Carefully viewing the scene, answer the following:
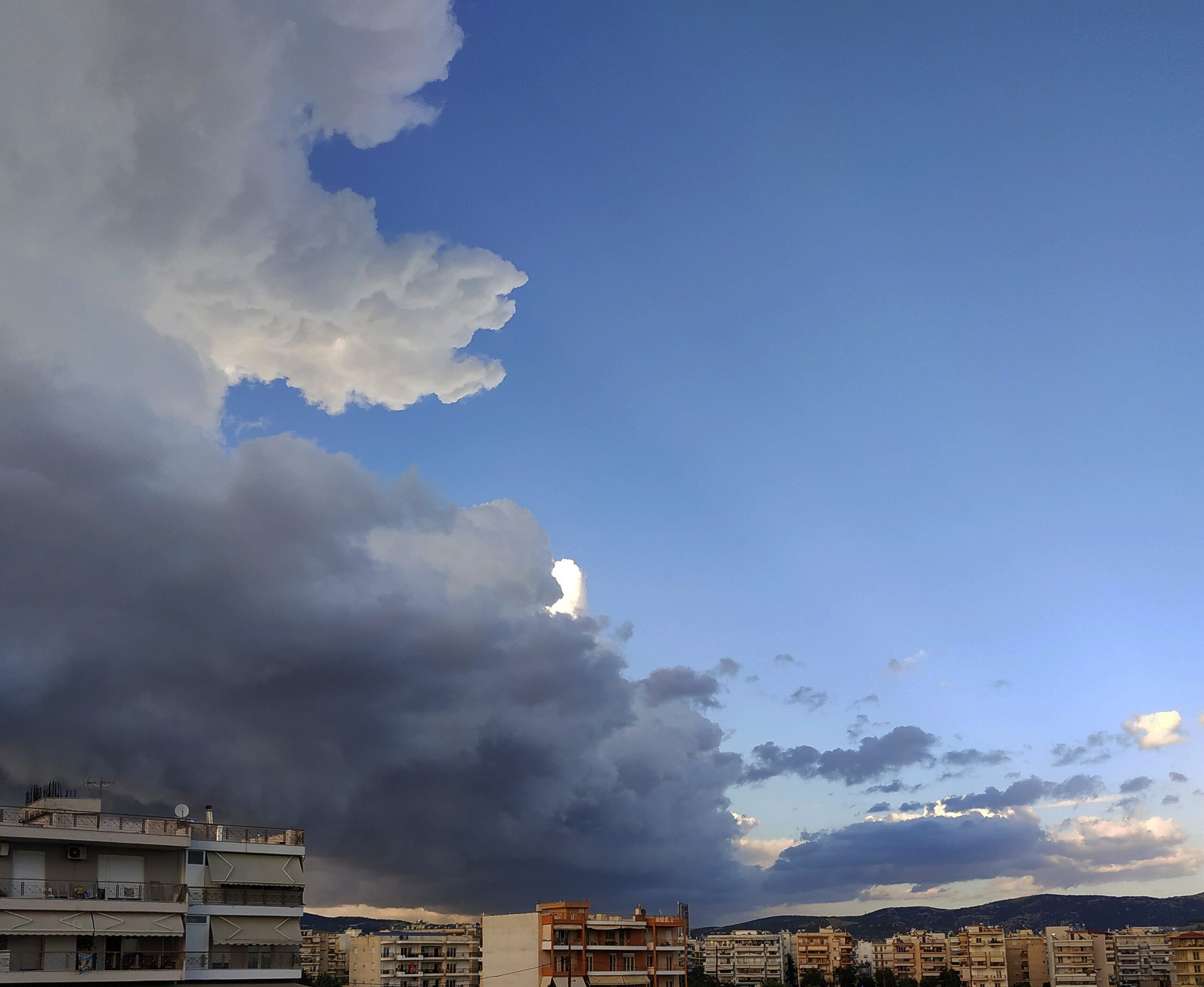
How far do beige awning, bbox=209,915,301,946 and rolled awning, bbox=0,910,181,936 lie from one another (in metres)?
2.32

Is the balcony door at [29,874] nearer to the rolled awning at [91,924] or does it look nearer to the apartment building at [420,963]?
the rolled awning at [91,924]

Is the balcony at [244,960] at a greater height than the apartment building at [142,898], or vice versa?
the apartment building at [142,898]

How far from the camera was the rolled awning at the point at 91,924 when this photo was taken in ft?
177

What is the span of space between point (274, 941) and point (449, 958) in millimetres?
134878

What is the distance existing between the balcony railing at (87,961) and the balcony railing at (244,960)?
2.94ft

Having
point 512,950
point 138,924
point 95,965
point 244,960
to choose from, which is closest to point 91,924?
point 95,965

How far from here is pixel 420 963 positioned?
184375 mm

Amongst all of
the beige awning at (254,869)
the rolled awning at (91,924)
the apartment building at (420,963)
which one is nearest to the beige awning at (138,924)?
the rolled awning at (91,924)

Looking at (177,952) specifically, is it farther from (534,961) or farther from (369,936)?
(369,936)

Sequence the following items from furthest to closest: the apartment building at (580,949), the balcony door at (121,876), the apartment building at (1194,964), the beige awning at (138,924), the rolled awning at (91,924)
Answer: the apartment building at (1194,964) < the apartment building at (580,949) < the balcony door at (121,876) < the beige awning at (138,924) < the rolled awning at (91,924)

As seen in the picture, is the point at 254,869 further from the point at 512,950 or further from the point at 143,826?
Result: the point at 512,950

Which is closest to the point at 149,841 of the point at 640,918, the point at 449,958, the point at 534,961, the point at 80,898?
the point at 80,898

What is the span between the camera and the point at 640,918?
115875mm

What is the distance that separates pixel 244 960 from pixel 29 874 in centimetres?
1266
